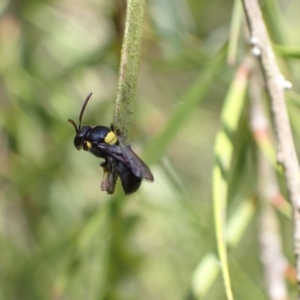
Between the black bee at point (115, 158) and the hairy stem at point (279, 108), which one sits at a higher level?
the hairy stem at point (279, 108)

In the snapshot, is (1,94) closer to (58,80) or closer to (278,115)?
(58,80)

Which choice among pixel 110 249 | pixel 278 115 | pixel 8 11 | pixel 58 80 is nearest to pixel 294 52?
pixel 278 115

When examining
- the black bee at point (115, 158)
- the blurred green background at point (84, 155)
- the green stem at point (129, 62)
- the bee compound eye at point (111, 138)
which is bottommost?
the blurred green background at point (84, 155)

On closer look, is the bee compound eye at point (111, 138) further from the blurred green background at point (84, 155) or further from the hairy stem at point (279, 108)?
the blurred green background at point (84, 155)

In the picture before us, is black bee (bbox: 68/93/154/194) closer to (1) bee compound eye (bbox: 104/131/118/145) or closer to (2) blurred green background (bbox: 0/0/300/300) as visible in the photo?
(1) bee compound eye (bbox: 104/131/118/145)

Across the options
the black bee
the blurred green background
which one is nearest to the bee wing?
the black bee

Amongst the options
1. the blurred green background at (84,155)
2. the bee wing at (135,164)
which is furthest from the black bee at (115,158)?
the blurred green background at (84,155)

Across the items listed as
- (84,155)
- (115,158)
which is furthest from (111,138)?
(84,155)

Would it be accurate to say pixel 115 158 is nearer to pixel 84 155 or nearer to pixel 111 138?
pixel 111 138
